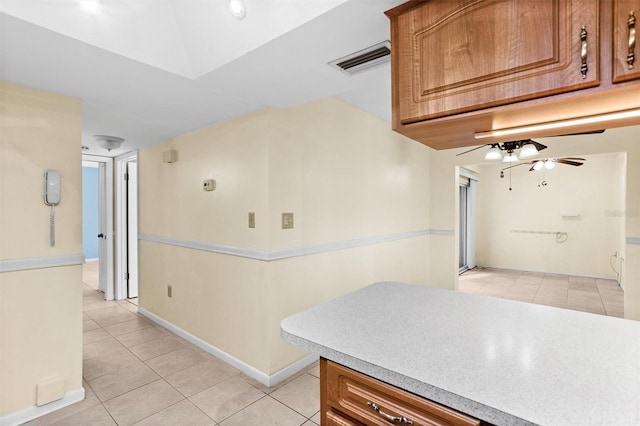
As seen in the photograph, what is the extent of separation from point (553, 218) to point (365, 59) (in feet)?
21.6

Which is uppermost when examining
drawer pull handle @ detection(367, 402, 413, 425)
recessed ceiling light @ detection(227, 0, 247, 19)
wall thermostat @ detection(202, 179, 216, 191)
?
recessed ceiling light @ detection(227, 0, 247, 19)

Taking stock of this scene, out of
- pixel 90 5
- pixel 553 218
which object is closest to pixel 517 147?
pixel 553 218

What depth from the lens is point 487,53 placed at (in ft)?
3.47

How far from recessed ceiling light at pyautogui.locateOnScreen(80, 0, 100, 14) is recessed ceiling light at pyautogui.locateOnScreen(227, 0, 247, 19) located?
58cm

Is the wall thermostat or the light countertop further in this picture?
the wall thermostat

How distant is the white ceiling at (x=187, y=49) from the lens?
1.28 metres

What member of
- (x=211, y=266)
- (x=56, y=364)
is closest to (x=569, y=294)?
(x=211, y=266)

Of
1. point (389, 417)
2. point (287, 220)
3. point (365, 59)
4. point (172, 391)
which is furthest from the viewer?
point (287, 220)

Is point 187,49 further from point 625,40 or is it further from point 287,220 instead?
point 625,40

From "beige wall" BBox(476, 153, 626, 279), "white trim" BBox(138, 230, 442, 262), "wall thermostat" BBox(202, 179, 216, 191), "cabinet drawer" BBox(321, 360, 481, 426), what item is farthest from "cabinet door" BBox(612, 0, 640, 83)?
"beige wall" BBox(476, 153, 626, 279)

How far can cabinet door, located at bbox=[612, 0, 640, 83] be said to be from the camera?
847 mm

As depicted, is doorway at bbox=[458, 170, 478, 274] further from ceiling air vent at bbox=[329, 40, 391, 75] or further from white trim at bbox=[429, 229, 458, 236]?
ceiling air vent at bbox=[329, 40, 391, 75]

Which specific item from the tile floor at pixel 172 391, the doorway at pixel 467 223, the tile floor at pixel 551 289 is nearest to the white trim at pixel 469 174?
the doorway at pixel 467 223

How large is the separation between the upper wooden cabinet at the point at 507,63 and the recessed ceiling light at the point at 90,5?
1275mm
